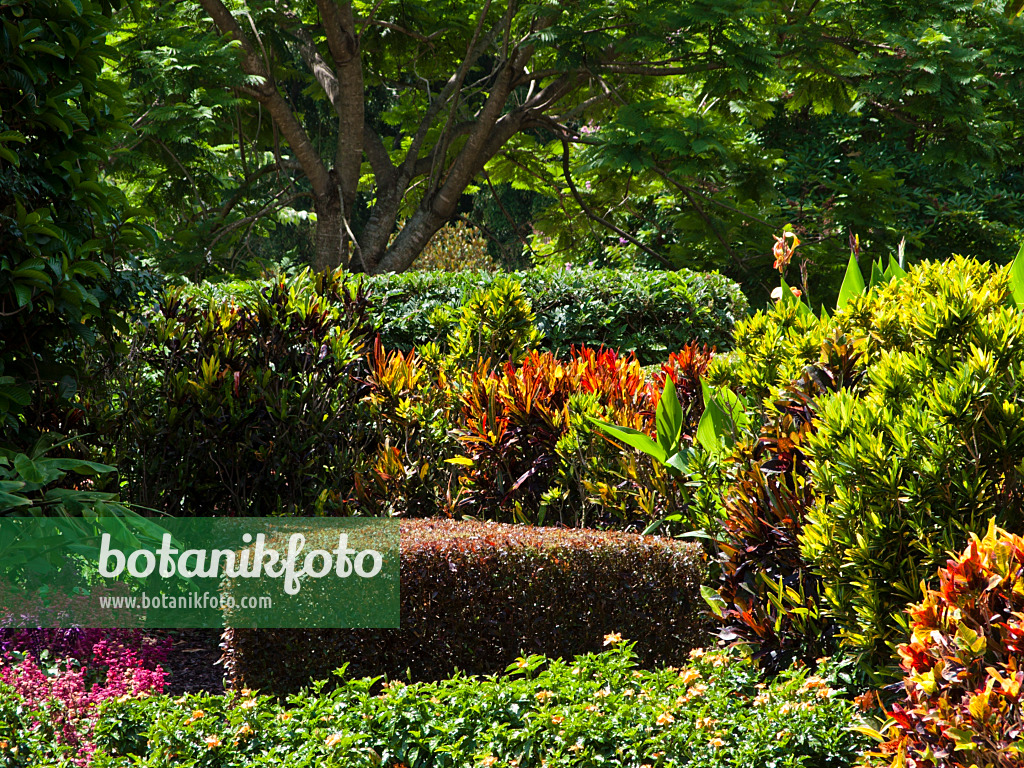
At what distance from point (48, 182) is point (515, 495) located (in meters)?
2.80

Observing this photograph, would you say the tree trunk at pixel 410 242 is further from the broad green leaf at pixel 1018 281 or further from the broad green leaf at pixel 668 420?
the broad green leaf at pixel 1018 281

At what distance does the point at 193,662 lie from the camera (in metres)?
4.18

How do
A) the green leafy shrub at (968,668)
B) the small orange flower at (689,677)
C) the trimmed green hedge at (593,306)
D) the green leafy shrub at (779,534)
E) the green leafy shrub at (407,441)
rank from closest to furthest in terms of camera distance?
the green leafy shrub at (968,668) < the small orange flower at (689,677) < the green leafy shrub at (779,534) < the green leafy shrub at (407,441) < the trimmed green hedge at (593,306)

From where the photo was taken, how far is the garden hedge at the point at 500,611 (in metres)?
3.62

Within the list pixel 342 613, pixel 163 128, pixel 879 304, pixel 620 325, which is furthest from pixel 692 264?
pixel 342 613

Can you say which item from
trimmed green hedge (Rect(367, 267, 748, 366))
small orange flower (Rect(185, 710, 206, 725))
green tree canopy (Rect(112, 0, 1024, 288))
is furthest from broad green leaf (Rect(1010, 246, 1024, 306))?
green tree canopy (Rect(112, 0, 1024, 288))

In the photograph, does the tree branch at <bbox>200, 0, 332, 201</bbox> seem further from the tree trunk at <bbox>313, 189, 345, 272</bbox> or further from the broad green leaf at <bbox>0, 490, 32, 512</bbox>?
the broad green leaf at <bbox>0, 490, 32, 512</bbox>

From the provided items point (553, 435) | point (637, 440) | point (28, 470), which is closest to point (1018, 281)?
point (637, 440)

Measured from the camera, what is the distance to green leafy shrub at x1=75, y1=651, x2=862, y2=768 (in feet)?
8.44

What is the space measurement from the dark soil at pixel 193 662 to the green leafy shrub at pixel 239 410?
2.91ft

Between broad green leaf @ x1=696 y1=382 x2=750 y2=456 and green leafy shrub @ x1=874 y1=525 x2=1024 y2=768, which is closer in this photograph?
green leafy shrub @ x1=874 y1=525 x2=1024 y2=768

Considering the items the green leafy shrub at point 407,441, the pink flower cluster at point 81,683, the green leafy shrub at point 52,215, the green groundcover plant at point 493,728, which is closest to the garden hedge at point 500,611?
the pink flower cluster at point 81,683

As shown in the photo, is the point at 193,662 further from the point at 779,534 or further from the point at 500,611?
the point at 779,534

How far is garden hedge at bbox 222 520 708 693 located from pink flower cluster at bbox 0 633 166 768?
393 mm
